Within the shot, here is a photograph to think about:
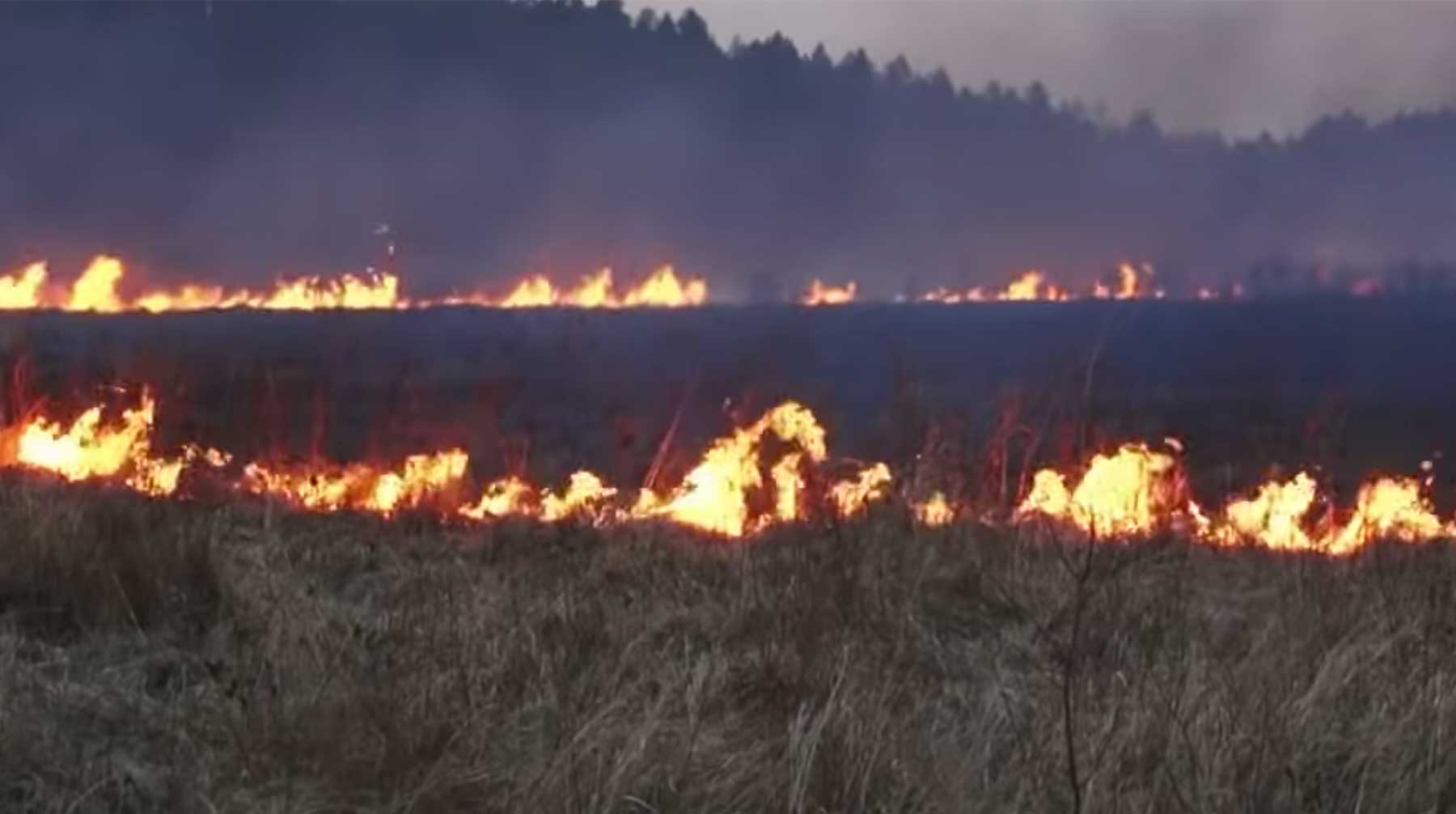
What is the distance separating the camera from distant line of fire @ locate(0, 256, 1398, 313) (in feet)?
154

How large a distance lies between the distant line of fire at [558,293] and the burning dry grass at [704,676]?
3256 cm

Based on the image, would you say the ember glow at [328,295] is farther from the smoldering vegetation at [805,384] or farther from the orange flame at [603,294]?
the smoldering vegetation at [805,384]

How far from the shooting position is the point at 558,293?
59156 millimetres

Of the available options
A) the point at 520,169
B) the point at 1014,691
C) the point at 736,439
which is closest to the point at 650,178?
the point at 520,169

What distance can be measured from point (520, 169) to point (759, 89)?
15.5m

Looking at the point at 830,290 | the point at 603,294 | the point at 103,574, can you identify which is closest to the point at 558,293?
the point at 603,294

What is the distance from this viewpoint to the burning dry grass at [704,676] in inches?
154

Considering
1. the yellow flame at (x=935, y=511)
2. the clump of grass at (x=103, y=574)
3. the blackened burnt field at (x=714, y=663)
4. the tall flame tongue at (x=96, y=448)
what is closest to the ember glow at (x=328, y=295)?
the tall flame tongue at (x=96, y=448)

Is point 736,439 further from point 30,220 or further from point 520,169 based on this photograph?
point 520,169

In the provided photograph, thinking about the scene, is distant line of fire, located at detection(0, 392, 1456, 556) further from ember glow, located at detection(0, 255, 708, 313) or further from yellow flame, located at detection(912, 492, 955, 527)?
ember glow, located at detection(0, 255, 708, 313)

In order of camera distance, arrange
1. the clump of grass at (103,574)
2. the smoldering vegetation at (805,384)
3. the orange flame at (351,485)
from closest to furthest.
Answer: the clump of grass at (103,574) < the orange flame at (351,485) < the smoldering vegetation at (805,384)

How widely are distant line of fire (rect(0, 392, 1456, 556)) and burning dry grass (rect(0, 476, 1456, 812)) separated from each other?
125cm

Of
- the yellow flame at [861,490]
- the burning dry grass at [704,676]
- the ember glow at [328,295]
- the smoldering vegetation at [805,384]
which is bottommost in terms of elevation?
the burning dry grass at [704,676]

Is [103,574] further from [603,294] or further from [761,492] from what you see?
[603,294]
